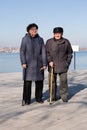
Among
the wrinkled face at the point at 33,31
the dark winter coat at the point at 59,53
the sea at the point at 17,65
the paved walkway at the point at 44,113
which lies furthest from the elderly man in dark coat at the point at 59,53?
the sea at the point at 17,65

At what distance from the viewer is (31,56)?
353 inches

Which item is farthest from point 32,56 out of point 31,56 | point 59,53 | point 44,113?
point 44,113

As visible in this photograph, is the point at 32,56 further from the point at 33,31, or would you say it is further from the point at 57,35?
the point at 57,35

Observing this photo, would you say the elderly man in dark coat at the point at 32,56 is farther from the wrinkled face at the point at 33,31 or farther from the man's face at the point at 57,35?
the man's face at the point at 57,35

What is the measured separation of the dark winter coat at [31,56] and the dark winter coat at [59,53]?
324mm

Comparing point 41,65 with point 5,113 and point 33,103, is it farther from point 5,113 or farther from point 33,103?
point 5,113

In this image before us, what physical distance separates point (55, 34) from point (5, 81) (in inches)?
198

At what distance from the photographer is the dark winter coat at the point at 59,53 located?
9289 mm

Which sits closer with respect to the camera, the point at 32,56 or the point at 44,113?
the point at 44,113

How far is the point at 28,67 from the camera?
9.01 meters

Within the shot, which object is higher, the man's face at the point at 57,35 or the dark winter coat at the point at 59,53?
the man's face at the point at 57,35

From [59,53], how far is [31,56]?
0.67 metres

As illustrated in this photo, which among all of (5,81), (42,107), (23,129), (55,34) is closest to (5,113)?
(42,107)

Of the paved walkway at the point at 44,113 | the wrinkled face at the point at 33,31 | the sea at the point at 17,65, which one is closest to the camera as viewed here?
the paved walkway at the point at 44,113
